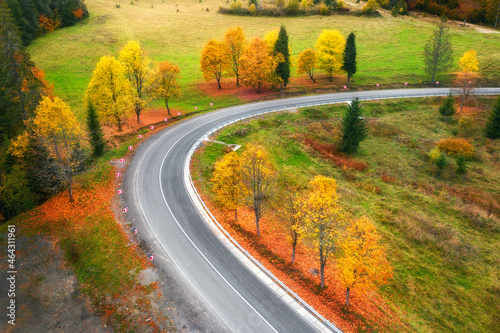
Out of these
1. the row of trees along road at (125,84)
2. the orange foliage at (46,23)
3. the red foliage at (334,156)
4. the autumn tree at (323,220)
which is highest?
the orange foliage at (46,23)

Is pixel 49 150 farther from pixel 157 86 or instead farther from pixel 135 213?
pixel 157 86

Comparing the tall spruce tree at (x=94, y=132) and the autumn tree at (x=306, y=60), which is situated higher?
the autumn tree at (x=306, y=60)

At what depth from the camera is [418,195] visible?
121ft

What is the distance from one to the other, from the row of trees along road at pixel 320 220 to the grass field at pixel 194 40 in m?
36.4

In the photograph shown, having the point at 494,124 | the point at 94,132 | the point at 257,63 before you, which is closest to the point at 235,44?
the point at 257,63

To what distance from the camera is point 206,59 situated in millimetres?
64688

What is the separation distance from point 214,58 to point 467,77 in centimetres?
5421

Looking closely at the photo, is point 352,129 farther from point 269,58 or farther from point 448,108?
point 269,58

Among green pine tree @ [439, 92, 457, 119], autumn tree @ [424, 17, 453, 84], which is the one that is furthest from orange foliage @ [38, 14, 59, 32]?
green pine tree @ [439, 92, 457, 119]

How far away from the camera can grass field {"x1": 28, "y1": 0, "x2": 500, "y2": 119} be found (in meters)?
70.5

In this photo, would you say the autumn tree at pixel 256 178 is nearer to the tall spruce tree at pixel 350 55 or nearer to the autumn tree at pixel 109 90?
the autumn tree at pixel 109 90

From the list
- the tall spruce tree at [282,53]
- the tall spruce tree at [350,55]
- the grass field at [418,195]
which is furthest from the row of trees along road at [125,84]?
the tall spruce tree at [350,55]

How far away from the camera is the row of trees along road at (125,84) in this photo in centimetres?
4850

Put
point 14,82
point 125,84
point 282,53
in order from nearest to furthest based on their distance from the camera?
1. point 14,82
2. point 125,84
3. point 282,53
